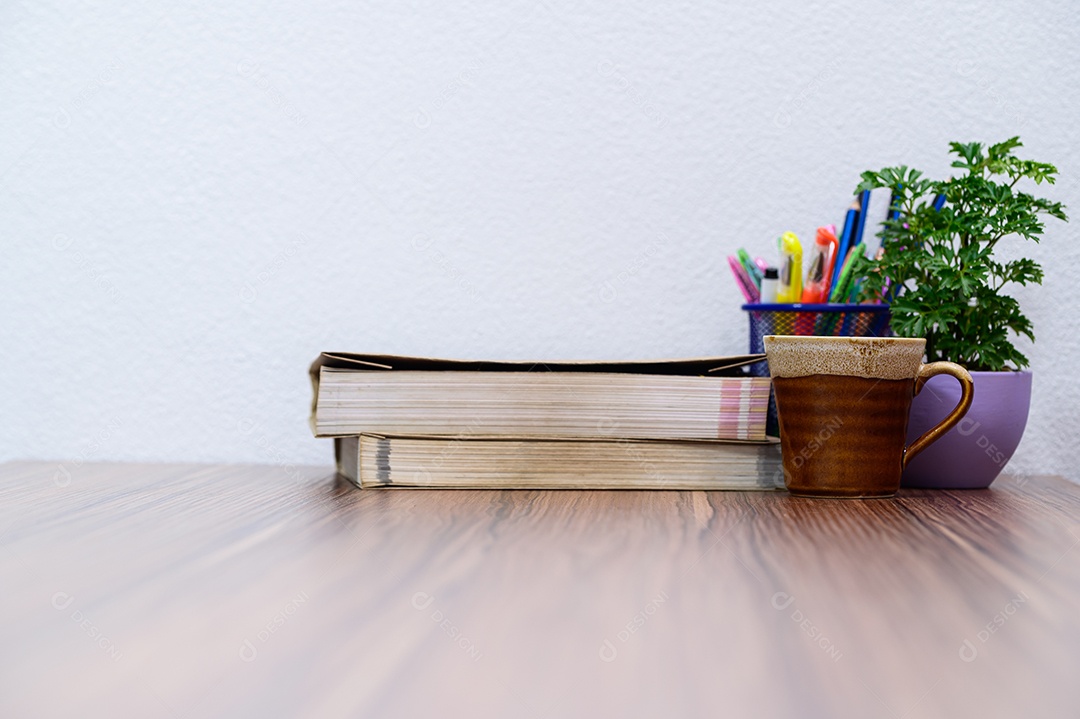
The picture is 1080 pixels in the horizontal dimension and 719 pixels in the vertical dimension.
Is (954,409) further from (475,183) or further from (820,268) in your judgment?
(475,183)

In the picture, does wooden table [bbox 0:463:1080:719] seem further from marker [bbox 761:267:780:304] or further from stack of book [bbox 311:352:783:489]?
marker [bbox 761:267:780:304]

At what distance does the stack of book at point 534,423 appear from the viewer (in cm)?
56

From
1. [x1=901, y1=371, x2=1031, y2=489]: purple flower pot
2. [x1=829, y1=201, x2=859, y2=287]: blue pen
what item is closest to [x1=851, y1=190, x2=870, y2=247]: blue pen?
[x1=829, y1=201, x2=859, y2=287]: blue pen

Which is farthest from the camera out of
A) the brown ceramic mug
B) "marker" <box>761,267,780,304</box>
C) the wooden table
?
"marker" <box>761,267,780,304</box>

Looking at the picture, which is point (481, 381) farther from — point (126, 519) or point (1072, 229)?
point (1072, 229)

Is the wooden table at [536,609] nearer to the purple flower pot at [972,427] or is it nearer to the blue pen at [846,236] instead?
the purple flower pot at [972,427]

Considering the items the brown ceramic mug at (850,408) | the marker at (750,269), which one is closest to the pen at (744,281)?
the marker at (750,269)

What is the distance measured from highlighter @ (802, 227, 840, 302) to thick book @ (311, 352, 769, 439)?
0.43 ft

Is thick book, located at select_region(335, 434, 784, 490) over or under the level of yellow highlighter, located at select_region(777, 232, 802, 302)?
under

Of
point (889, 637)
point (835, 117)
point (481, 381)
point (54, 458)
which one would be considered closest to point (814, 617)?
point (889, 637)

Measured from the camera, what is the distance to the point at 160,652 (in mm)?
243

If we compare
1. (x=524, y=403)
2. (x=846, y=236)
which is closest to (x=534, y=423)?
(x=524, y=403)

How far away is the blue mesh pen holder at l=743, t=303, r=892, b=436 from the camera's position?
2.03 ft

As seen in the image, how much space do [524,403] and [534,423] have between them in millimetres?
17
